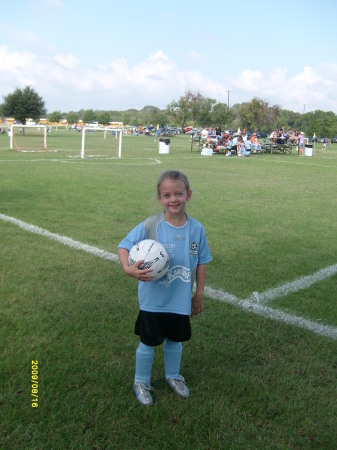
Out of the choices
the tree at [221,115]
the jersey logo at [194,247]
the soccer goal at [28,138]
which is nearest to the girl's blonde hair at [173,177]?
the jersey logo at [194,247]

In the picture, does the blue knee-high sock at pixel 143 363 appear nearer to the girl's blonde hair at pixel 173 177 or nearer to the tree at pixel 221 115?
the girl's blonde hair at pixel 173 177

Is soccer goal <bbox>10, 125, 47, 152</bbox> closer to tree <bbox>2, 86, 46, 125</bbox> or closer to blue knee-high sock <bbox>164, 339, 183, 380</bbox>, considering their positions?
blue knee-high sock <bbox>164, 339, 183, 380</bbox>

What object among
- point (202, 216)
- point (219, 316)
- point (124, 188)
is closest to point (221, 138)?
point (124, 188)

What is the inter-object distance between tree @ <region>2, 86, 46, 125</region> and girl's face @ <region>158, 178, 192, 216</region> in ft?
172

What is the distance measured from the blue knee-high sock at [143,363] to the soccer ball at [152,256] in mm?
541

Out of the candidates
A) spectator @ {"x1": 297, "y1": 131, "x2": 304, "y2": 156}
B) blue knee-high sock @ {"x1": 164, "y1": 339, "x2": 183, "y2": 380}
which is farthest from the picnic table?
blue knee-high sock @ {"x1": 164, "y1": 339, "x2": 183, "y2": 380}

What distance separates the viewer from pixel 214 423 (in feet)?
8.52

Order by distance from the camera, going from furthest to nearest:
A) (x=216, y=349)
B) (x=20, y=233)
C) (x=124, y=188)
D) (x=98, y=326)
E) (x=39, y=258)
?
(x=124, y=188) → (x=20, y=233) → (x=39, y=258) → (x=98, y=326) → (x=216, y=349)

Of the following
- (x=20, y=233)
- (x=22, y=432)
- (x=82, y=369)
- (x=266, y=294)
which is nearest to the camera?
(x=22, y=432)

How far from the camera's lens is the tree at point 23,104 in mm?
50531

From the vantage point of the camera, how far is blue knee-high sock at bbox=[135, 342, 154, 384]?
2.84 meters

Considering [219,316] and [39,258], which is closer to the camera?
[219,316]

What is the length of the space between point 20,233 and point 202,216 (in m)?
3.26

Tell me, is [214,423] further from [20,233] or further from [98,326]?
[20,233]
